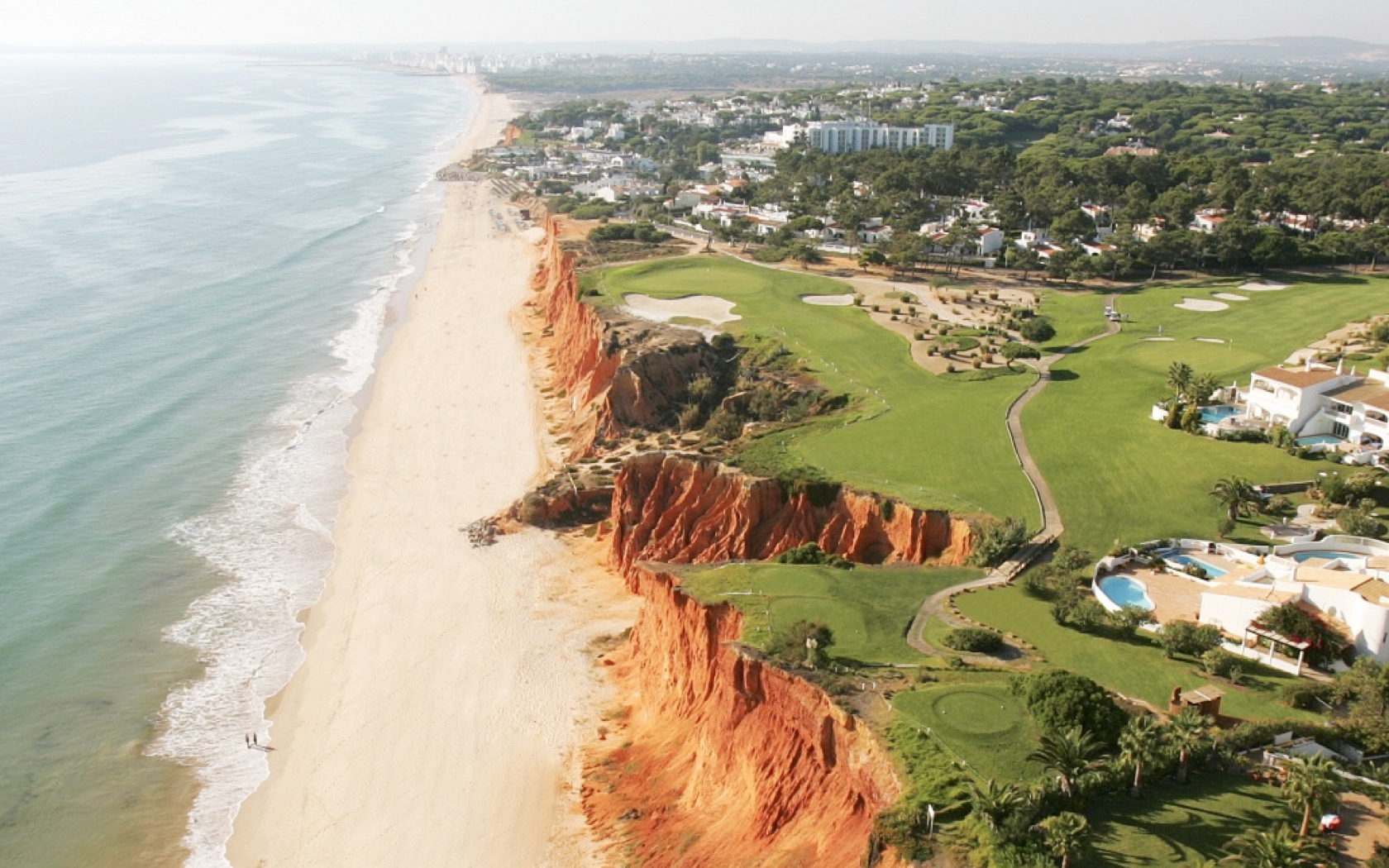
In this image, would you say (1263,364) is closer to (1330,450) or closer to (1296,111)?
(1330,450)

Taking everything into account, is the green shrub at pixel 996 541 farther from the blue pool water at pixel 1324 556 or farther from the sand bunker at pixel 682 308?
the sand bunker at pixel 682 308

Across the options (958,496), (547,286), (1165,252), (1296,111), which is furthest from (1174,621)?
(1296,111)

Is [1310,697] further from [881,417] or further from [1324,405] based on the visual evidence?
[881,417]

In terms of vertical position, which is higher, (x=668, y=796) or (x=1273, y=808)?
(x=1273, y=808)

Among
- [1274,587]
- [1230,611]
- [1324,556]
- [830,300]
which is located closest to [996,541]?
[1230,611]

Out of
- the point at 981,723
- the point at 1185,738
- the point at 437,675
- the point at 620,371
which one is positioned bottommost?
the point at 437,675

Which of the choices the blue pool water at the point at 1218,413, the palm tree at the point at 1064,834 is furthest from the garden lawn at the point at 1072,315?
the palm tree at the point at 1064,834
